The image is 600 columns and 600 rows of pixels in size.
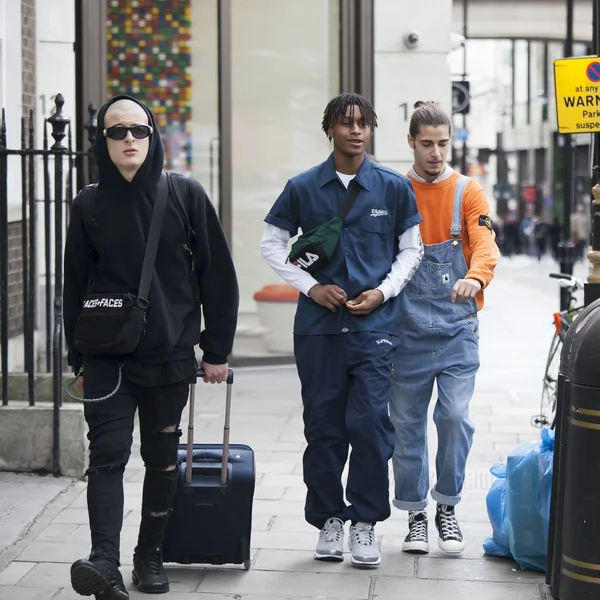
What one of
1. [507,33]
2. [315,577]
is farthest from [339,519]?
[507,33]

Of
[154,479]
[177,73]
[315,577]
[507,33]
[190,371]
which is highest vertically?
[507,33]

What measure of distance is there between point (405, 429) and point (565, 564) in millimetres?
1115

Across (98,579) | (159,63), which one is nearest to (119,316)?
(98,579)

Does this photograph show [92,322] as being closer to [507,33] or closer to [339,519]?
[339,519]

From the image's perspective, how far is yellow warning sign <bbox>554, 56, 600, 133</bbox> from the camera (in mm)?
7535

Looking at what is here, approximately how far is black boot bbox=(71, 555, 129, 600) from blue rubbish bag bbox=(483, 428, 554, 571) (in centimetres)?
161

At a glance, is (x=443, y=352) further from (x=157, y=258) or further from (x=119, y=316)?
(x=119, y=316)

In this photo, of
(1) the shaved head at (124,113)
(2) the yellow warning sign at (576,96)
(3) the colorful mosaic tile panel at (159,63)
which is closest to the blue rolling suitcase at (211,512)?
(1) the shaved head at (124,113)

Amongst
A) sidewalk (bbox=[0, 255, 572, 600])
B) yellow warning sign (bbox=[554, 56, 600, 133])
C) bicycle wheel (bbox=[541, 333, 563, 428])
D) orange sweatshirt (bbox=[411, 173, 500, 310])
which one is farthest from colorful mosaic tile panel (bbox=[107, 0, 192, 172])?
orange sweatshirt (bbox=[411, 173, 500, 310])

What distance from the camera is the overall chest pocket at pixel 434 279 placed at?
5.41m

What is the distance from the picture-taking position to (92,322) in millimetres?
4559

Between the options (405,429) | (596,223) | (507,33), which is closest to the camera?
(405,429)

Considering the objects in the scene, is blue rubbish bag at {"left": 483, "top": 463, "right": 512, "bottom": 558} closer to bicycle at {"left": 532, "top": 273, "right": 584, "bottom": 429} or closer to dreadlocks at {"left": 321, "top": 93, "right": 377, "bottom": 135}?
dreadlocks at {"left": 321, "top": 93, "right": 377, "bottom": 135}

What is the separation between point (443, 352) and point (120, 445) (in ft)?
4.89
